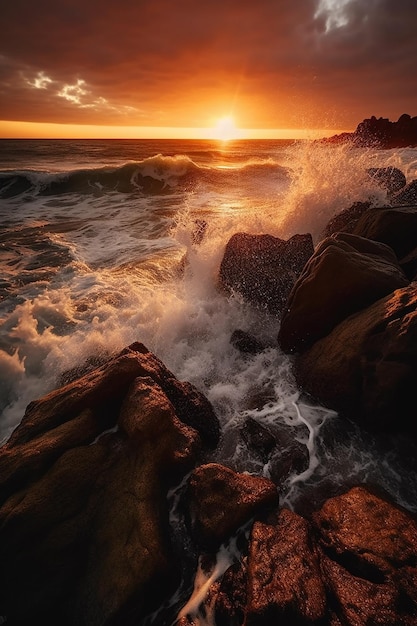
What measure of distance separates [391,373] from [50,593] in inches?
145

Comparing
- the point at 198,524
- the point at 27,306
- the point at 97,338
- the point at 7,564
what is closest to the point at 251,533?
the point at 198,524

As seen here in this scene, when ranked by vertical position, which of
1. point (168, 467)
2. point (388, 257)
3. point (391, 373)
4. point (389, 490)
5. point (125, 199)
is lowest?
point (125, 199)

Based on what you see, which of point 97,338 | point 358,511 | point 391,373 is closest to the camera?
point 358,511

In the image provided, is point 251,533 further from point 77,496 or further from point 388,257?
point 388,257

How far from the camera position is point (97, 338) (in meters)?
6.07

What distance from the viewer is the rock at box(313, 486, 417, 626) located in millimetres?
2094

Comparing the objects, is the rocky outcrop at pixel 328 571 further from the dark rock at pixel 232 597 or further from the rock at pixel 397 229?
the rock at pixel 397 229

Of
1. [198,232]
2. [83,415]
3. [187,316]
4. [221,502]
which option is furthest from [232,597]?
[198,232]

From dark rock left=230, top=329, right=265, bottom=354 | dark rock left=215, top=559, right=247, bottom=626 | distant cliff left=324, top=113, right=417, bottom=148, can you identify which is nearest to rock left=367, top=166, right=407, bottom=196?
dark rock left=230, top=329, right=265, bottom=354

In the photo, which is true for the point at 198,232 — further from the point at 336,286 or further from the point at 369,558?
the point at 369,558

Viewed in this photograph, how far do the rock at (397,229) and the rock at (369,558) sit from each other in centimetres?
470

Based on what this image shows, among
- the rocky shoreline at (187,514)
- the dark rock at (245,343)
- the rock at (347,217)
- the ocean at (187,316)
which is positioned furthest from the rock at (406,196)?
the dark rock at (245,343)

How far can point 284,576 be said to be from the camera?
7.50 feet

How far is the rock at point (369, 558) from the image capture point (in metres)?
2.09
